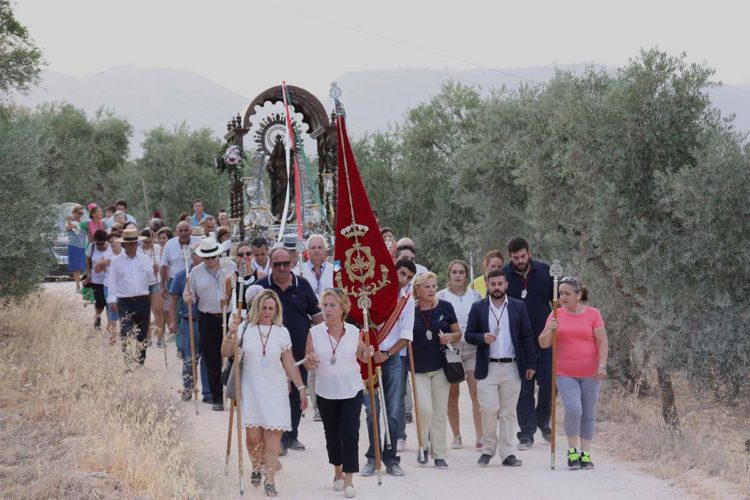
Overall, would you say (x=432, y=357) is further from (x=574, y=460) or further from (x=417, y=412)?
(x=574, y=460)

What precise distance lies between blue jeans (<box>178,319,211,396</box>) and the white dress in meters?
4.22

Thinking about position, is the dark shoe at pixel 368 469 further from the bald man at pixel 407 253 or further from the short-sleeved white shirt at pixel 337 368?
the bald man at pixel 407 253

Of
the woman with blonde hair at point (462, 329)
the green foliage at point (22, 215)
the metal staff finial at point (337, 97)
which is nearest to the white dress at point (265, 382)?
the woman with blonde hair at point (462, 329)

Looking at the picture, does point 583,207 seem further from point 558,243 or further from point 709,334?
point 709,334

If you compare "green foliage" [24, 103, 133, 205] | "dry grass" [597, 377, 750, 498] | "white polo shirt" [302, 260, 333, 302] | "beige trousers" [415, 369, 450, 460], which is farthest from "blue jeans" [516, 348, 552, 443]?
"green foliage" [24, 103, 133, 205]

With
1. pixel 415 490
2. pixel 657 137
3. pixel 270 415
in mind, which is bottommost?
pixel 415 490

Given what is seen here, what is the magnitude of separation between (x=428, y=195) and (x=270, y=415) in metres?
23.2

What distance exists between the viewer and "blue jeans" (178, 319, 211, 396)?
13867 mm

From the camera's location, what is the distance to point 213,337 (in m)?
13.3

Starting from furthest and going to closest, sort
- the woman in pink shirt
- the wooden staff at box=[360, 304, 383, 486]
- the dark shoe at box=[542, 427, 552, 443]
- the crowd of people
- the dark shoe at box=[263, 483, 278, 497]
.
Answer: the dark shoe at box=[542, 427, 552, 443] < the woman in pink shirt < the wooden staff at box=[360, 304, 383, 486] < the crowd of people < the dark shoe at box=[263, 483, 278, 497]

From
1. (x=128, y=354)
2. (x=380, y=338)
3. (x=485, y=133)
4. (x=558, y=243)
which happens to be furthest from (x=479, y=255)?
(x=380, y=338)

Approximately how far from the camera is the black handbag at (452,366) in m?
11.0

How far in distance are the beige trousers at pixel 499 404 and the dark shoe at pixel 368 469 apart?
45.5 inches

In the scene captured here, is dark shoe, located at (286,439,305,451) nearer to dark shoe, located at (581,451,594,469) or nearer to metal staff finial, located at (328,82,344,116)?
dark shoe, located at (581,451,594,469)
